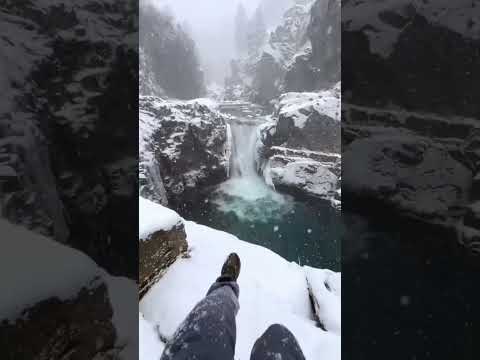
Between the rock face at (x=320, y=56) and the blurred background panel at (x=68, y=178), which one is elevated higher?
the rock face at (x=320, y=56)

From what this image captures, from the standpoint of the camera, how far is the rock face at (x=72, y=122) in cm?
60

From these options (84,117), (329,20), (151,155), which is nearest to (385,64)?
(84,117)

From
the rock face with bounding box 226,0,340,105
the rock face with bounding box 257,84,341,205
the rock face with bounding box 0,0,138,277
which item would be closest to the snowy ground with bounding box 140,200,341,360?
the rock face with bounding box 0,0,138,277

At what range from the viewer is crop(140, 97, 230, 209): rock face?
14.1m

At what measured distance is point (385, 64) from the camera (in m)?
0.71

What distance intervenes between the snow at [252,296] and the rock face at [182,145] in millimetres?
8455

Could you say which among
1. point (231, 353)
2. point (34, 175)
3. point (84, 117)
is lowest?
point (231, 353)

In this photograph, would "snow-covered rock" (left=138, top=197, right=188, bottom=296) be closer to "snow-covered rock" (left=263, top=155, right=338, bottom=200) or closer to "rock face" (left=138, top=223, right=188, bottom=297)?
"rock face" (left=138, top=223, right=188, bottom=297)

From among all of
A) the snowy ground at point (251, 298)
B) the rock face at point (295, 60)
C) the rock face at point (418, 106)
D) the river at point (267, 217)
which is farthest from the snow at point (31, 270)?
the rock face at point (295, 60)

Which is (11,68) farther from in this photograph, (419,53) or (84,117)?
(419,53)

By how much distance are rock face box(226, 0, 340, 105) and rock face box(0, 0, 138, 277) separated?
24.5 metres

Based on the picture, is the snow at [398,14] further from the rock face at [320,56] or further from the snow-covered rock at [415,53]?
the rock face at [320,56]

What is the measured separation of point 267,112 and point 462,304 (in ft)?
91.0

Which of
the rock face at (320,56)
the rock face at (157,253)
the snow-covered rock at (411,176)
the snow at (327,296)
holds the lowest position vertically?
the snow at (327,296)
